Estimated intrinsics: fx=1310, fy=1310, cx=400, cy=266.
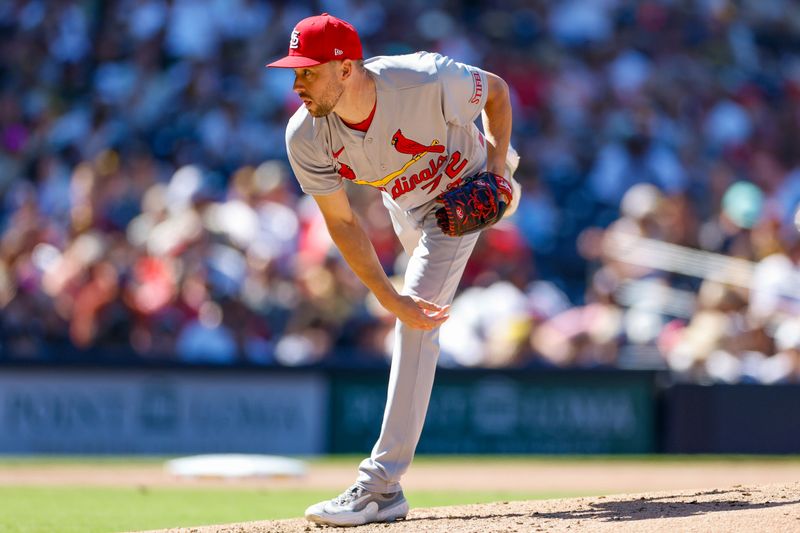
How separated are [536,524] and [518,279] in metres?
6.12

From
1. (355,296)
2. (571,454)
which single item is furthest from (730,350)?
(355,296)

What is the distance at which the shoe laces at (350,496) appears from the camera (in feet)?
16.2

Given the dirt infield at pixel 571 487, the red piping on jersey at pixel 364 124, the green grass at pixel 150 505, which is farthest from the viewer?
the green grass at pixel 150 505

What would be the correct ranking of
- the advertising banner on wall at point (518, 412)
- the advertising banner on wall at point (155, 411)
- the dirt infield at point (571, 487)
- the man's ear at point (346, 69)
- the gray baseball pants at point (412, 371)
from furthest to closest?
the advertising banner on wall at point (518, 412), the advertising banner on wall at point (155, 411), the gray baseball pants at point (412, 371), the man's ear at point (346, 69), the dirt infield at point (571, 487)

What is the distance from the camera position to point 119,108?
12.1m

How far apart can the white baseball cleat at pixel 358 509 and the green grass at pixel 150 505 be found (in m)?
0.97

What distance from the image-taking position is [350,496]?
4965 millimetres

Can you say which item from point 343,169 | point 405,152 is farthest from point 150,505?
point 405,152

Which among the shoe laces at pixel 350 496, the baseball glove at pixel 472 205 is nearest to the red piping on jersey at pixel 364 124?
the baseball glove at pixel 472 205

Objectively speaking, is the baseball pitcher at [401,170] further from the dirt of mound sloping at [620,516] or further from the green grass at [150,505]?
the green grass at [150,505]

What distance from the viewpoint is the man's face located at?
457 centimetres

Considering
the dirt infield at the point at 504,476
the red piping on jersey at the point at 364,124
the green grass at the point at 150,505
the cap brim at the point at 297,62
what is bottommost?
the green grass at the point at 150,505

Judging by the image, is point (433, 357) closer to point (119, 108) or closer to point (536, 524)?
point (536, 524)

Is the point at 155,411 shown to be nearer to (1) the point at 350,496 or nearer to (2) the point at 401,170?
(1) the point at 350,496
